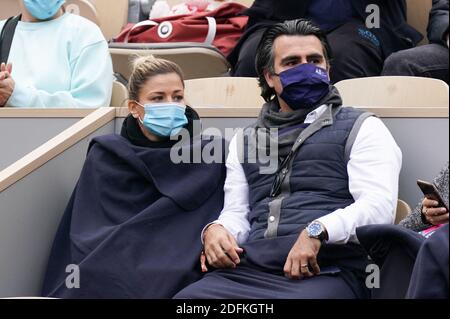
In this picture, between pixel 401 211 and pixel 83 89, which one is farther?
pixel 83 89

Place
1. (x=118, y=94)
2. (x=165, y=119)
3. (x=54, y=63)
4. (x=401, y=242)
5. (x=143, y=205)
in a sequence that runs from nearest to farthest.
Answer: (x=401, y=242)
(x=143, y=205)
(x=165, y=119)
(x=54, y=63)
(x=118, y=94)

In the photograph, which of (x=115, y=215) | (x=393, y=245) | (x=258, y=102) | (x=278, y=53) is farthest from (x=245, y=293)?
(x=258, y=102)

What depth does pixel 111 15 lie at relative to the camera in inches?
217

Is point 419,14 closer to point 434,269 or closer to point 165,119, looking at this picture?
point 165,119

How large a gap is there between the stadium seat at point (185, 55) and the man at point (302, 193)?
142 cm

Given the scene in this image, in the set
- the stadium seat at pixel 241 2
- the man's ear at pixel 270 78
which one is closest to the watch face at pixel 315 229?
the man's ear at pixel 270 78

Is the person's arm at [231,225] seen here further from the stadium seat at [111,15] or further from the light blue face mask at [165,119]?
the stadium seat at [111,15]

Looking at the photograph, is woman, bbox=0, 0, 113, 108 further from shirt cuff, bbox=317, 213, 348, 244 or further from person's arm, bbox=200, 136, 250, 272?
shirt cuff, bbox=317, 213, 348, 244

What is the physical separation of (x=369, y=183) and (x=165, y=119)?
85cm

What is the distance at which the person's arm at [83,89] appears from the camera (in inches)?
157

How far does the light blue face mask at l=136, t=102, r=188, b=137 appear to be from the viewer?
334 centimetres

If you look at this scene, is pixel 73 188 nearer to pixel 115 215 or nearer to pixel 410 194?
pixel 115 215

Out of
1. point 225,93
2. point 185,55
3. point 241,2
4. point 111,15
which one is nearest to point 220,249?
point 225,93

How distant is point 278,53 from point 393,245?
1.05 meters
